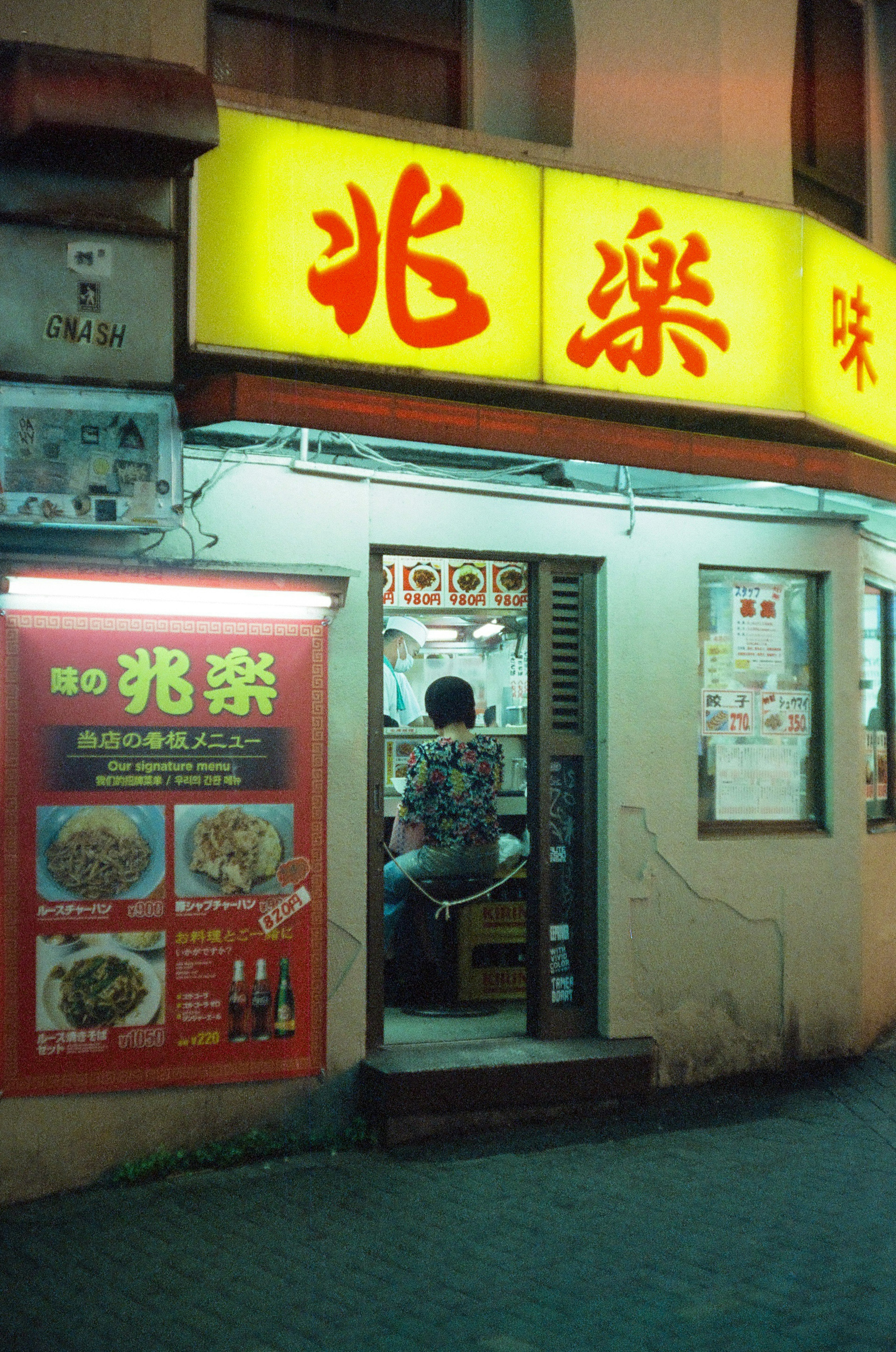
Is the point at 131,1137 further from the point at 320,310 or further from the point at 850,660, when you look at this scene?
the point at 850,660

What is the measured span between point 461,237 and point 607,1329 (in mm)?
4920

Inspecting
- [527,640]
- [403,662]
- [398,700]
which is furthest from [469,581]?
[527,640]

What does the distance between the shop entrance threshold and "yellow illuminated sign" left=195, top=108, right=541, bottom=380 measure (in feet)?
11.6

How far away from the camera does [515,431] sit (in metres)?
6.43

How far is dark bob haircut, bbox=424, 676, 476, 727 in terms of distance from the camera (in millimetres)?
8375

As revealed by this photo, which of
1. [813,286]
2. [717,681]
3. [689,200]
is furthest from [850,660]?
[689,200]

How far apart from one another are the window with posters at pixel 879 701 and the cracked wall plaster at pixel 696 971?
1780 mm

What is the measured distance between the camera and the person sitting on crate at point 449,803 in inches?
323

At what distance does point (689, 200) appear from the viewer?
7422 millimetres

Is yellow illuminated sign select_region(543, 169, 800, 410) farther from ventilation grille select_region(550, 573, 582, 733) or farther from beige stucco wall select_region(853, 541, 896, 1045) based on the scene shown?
beige stucco wall select_region(853, 541, 896, 1045)

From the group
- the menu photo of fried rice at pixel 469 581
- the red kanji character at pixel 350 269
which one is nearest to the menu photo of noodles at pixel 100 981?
the red kanji character at pixel 350 269

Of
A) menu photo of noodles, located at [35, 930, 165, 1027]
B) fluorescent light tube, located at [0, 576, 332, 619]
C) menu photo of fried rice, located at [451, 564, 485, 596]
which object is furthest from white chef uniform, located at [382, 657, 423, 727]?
menu photo of noodles, located at [35, 930, 165, 1027]

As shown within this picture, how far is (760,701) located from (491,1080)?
116 inches

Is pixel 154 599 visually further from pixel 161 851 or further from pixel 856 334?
pixel 856 334
